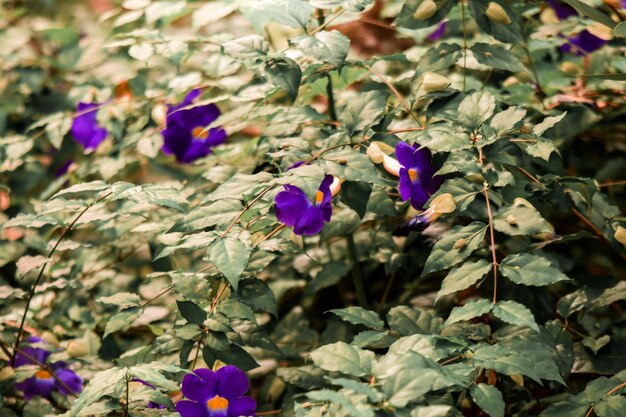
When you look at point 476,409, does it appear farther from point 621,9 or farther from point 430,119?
point 621,9

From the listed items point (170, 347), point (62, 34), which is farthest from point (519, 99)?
point (62, 34)

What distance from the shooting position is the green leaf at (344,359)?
83 cm

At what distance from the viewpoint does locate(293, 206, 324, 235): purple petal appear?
1.02m

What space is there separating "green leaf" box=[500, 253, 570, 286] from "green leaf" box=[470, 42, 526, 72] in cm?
32

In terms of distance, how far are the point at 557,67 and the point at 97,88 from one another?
1.01 meters

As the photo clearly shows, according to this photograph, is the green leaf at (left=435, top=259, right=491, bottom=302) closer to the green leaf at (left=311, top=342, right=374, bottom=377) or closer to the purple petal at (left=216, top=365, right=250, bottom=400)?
the green leaf at (left=311, top=342, right=374, bottom=377)

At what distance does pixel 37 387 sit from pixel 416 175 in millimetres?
701

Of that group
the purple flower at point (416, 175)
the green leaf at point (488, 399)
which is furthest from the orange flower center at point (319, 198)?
the green leaf at point (488, 399)

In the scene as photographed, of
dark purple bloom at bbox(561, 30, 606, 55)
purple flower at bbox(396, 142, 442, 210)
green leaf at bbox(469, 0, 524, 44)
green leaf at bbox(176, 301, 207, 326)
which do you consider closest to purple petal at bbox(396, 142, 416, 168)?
purple flower at bbox(396, 142, 442, 210)

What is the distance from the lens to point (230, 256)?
0.91 m

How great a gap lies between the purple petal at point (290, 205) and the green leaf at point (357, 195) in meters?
0.06

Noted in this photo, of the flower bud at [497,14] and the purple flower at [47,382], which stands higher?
the flower bud at [497,14]

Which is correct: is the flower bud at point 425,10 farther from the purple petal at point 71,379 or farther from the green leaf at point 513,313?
the purple petal at point 71,379

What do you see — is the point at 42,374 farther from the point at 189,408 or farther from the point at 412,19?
the point at 412,19
